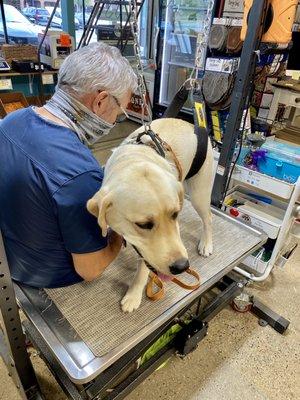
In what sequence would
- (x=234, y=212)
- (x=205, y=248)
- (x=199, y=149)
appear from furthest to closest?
(x=234, y=212) < (x=205, y=248) < (x=199, y=149)

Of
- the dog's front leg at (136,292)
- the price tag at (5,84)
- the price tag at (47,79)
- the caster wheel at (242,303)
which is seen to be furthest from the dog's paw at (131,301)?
Answer: the price tag at (47,79)

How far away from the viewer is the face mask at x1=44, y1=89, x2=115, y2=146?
1.06 m

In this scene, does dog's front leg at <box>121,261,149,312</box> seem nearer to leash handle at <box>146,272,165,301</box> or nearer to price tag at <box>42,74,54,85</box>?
leash handle at <box>146,272,165,301</box>

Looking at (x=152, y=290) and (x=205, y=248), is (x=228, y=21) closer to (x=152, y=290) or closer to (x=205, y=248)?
(x=205, y=248)

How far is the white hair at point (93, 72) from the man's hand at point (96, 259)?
54 centimetres

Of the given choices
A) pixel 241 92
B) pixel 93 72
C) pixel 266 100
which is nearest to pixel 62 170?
pixel 93 72

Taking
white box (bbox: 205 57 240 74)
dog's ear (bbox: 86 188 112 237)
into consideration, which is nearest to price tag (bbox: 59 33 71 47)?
white box (bbox: 205 57 240 74)

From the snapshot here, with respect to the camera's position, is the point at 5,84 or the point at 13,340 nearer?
the point at 13,340

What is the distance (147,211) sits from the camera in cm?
92

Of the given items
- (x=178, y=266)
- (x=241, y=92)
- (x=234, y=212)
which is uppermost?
(x=241, y=92)

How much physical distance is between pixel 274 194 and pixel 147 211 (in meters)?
1.23

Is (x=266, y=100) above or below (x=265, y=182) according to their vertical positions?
above

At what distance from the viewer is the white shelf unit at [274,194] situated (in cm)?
171

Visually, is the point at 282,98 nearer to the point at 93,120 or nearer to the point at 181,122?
the point at 181,122
